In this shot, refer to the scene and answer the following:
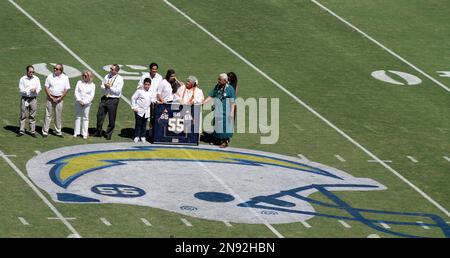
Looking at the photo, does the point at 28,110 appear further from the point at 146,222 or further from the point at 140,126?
the point at 146,222

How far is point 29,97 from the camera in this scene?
2992 centimetres

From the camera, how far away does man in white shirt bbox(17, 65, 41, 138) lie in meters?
29.8

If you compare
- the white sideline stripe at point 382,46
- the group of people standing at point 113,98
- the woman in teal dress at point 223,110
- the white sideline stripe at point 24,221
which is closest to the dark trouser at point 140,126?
the group of people standing at point 113,98

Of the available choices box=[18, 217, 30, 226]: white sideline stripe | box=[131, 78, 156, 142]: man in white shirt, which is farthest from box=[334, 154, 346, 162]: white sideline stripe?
box=[18, 217, 30, 226]: white sideline stripe

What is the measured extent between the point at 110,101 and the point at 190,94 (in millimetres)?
1986

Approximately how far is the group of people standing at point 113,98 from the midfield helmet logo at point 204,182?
743 mm

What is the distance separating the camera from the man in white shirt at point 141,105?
30078 millimetres

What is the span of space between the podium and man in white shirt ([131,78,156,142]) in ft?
0.79

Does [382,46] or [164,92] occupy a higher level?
[382,46]

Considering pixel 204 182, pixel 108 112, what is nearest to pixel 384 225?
pixel 204 182

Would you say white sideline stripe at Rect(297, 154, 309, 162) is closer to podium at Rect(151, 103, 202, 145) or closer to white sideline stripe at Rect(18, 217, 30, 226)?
podium at Rect(151, 103, 202, 145)

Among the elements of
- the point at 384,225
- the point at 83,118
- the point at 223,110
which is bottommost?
the point at 384,225
